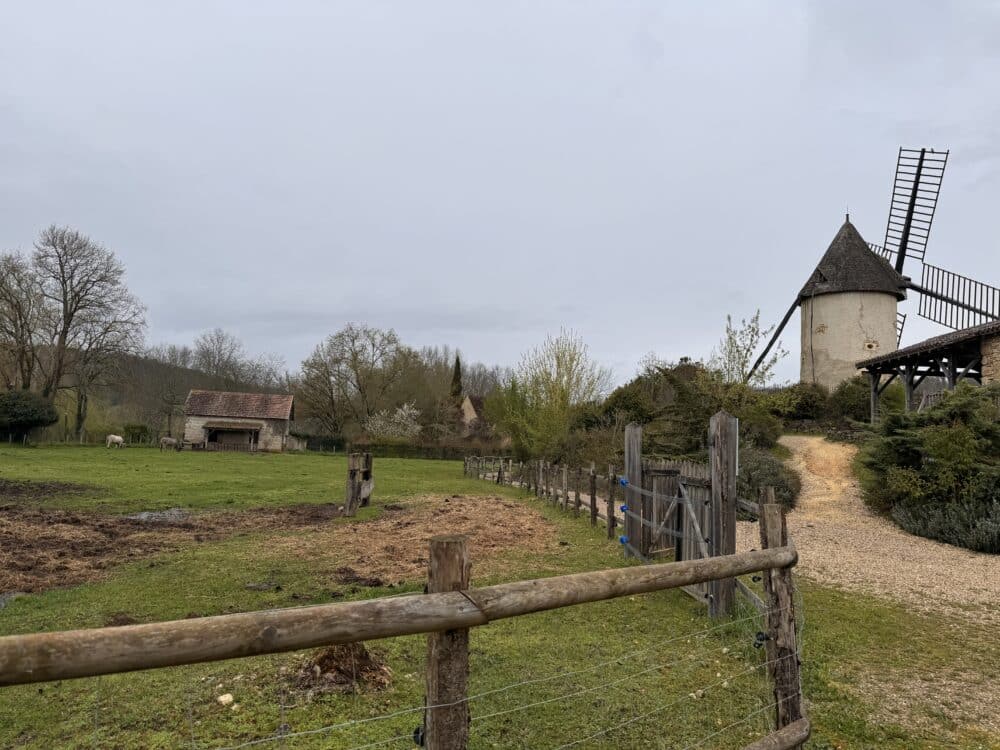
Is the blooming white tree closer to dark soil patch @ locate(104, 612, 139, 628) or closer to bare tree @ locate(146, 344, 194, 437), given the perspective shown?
bare tree @ locate(146, 344, 194, 437)

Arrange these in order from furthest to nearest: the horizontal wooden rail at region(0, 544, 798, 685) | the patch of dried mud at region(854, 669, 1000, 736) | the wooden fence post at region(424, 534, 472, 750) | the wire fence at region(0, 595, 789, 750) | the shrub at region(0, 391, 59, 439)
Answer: the shrub at region(0, 391, 59, 439)
the patch of dried mud at region(854, 669, 1000, 736)
the wire fence at region(0, 595, 789, 750)
the wooden fence post at region(424, 534, 472, 750)
the horizontal wooden rail at region(0, 544, 798, 685)

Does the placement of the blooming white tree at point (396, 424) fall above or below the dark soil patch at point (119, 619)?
above

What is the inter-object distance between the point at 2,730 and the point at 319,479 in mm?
19371

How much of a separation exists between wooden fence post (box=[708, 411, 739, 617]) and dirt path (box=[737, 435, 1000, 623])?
2609 millimetres

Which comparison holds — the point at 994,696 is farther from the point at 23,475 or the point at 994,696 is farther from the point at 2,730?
the point at 23,475

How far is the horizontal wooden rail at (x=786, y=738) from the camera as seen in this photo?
113 inches

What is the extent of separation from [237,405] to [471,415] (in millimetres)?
20681

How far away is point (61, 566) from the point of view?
7867mm

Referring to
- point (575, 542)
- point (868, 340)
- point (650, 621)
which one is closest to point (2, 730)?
point (650, 621)

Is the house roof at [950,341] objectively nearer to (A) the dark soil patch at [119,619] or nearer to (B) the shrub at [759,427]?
(B) the shrub at [759,427]

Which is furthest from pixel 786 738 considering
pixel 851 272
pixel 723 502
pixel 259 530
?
pixel 851 272

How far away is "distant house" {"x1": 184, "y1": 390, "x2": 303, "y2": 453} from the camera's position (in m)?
51.2

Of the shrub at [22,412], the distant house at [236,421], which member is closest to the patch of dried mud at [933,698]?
the shrub at [22,412]

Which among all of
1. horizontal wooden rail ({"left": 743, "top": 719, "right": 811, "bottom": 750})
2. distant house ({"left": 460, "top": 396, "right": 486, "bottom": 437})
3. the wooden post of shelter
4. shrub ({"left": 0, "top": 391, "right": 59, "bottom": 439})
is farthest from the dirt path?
shrub ({"left": 0, "top": 391, "right": 59, "bottom": 439})
